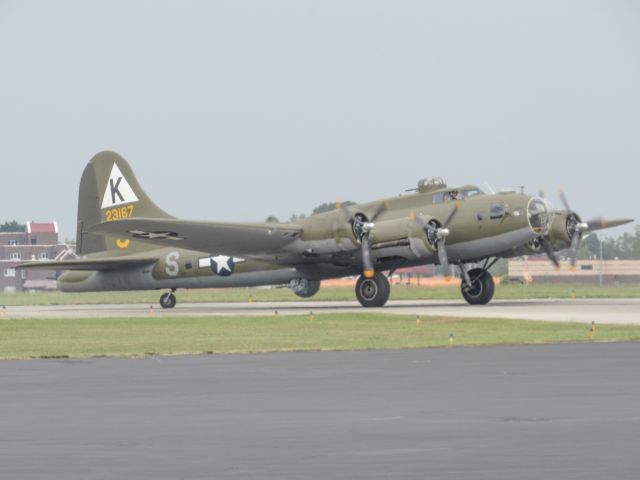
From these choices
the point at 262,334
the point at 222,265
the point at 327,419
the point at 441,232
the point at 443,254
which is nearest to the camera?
the point at 327,419

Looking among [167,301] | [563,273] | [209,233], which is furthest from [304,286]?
[563,273]

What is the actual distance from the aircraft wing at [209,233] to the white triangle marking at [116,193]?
7.86m

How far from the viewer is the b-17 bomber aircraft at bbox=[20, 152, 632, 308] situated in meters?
54.6

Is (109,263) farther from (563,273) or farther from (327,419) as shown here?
(563,273)

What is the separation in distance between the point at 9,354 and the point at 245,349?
5800mm

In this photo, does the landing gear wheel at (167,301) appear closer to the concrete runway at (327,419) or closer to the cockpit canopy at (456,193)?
the cockpit canopy at (456,193)

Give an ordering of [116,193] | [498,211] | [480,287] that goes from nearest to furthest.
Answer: [498,211] < [480,287] < [116,193]

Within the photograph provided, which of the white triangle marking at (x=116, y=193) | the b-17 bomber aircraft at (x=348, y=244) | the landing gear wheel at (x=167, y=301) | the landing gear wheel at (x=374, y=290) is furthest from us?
the landing gear wheel at (x=167, y=301)

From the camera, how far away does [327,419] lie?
17.4m

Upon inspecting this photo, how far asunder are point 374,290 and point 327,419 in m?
40.1

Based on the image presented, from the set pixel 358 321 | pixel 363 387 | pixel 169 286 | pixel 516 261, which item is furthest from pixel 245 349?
pixel 516 261

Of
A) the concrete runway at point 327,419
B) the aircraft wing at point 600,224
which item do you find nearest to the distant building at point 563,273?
the aircraft wing at point 600,224

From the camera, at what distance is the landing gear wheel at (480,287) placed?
5947 cm

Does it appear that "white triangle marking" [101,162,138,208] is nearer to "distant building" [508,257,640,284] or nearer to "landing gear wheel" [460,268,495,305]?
"landing gear wheel" [460,268,495,305]
